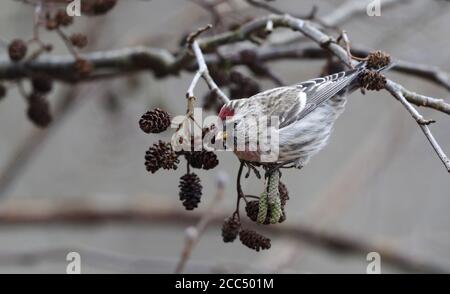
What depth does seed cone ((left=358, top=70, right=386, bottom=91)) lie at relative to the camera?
8.39ft

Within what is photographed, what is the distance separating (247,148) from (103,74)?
1.36m

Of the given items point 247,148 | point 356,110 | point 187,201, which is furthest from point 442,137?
point 187,201

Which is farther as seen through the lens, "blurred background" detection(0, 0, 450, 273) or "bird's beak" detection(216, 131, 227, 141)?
"blurred background" detection(0, 0, 450, 273)

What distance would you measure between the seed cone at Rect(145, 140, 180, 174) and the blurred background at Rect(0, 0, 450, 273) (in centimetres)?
131

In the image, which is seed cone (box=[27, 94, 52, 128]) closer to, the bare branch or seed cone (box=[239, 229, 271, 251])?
seed cone (box=[239, 229, 271, 251])

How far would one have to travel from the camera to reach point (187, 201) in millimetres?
2393

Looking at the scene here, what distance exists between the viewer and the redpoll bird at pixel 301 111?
303cm

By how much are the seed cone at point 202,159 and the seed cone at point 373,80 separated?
59 cm

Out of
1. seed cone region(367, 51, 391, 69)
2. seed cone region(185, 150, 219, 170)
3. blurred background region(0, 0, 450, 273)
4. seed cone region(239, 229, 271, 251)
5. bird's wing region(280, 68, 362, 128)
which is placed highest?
blurred background region(0, 0, 450, 273)

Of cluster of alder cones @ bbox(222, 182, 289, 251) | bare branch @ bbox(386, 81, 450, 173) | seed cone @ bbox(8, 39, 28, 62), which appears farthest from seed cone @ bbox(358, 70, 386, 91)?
seed cone @ bbox(8, 39, 28, 62)

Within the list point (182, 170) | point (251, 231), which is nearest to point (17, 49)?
point (251, 231)

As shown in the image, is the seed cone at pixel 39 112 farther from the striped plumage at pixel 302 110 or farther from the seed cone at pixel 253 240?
the seed cone at pixel 253 240

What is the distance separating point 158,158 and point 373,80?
79cm
